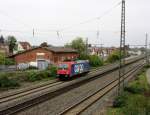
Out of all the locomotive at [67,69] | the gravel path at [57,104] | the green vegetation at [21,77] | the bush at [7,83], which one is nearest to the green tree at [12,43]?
the green vegetation at [21,77]

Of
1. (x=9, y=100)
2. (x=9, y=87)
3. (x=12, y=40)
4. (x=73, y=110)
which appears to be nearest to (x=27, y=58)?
(x=9, y=87)

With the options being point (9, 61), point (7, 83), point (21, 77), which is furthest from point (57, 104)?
point (9, 61)

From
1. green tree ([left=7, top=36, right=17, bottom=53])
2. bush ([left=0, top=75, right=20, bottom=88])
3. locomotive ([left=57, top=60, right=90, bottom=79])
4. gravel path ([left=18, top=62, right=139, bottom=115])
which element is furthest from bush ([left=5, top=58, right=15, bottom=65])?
green tree ([left=7, top=36, right=17, bottom=53])

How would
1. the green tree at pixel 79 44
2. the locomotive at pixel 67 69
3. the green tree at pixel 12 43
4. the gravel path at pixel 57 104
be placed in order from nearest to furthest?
1. the gravel path at pixel 57 104
2. the locomotive at pixel 67 69
3. the green tree at pixel 79 44
4. the green tree at pixel 12 43

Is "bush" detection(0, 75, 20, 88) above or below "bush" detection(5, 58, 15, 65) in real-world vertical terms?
below

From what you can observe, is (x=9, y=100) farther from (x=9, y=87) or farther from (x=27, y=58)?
(x=27, y=58)

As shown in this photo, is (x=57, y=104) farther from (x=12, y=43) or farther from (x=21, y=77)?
(x=12, y=43)

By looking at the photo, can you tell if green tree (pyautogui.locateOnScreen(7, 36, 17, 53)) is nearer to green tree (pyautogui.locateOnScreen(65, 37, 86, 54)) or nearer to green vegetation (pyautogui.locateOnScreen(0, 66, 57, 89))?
green tree (pyautogui.locateOnScreen(65, 37, 86, 54))

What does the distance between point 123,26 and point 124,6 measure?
1.87 meters

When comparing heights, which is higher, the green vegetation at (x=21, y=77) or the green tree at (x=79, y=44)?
the green tree at (x=79, y=44)

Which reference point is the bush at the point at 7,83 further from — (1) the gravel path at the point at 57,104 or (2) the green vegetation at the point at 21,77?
(1) the gravel path at the point at 57,104

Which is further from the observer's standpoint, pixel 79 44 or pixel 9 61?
pixel 79 44

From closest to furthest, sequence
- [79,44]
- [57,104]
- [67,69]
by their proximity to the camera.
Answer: [57,104] → [67,69] → [79,44]

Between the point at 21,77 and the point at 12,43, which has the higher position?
the point at 12,43
